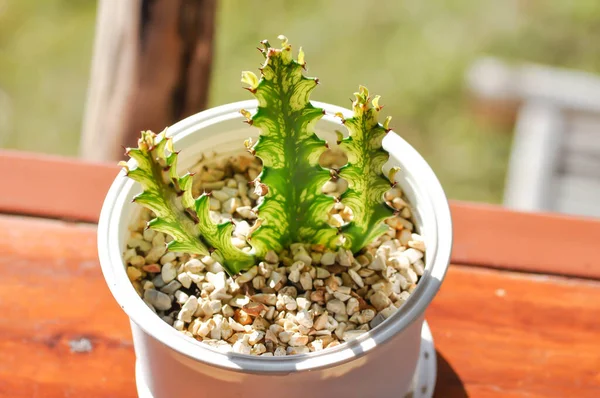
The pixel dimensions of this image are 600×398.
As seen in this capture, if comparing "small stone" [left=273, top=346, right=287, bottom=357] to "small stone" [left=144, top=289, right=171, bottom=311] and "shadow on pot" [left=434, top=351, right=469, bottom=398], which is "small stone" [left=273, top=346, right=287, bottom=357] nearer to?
"small stone" [left=144, top=289, right=171, bottom=311]

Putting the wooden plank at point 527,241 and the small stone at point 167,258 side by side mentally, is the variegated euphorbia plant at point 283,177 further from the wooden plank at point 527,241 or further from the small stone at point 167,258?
the wooden plank at point 527,241

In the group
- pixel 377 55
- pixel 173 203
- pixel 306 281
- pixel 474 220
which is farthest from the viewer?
pixel 377 55

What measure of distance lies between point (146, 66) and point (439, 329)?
55 centimetres

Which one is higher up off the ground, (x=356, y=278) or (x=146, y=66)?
(x=146, y=66)

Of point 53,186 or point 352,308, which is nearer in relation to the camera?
point 352,308

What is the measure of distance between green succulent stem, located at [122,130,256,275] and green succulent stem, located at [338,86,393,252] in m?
0.11

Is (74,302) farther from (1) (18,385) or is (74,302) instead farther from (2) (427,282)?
(2) (427,282)

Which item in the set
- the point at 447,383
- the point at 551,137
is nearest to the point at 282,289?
the point at 447,383

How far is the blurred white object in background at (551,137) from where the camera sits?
5.17 ft

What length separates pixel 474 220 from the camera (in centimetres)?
93

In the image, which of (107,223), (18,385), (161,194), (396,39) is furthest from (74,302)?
(396,39)

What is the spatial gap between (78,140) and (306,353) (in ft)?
4.67

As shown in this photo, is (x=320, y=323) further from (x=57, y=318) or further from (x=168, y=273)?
(x=57, y=318)

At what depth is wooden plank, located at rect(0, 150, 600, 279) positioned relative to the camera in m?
0.91
